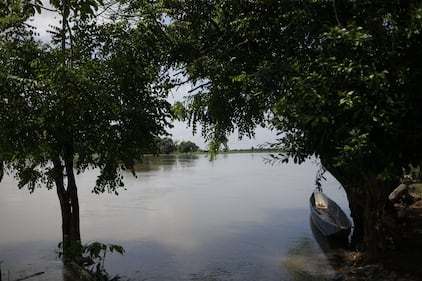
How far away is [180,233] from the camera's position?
1789 centimetres

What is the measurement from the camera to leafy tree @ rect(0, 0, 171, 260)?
5754 mm

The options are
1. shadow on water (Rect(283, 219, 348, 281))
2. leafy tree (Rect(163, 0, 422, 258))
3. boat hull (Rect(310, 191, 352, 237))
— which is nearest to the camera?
leafy tree (Rect(163, 0, 422, 258))

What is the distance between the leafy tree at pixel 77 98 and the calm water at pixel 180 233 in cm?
239

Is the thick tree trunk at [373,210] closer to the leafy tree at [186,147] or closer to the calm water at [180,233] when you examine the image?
the calm water at [180,233]

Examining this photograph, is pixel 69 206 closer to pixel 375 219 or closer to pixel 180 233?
pixel 375 219

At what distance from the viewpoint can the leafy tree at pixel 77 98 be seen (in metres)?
5.75

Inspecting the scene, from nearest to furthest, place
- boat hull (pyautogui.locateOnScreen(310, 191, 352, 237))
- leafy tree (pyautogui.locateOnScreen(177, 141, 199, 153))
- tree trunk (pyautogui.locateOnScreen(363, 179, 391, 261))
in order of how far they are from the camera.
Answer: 1. tree trunk (pyautogui.locateOnScreen(363, 179, 391, 261))
2. boat hull (pyautogui.locateOnScreen(310, 191, 352, 237))
3. leafy tree (pyautogui.locateOnScreen(177, 141, 199, 153))

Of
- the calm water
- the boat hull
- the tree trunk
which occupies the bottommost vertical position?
the calm water

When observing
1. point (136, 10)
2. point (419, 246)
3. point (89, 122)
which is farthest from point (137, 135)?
point (419, 246)

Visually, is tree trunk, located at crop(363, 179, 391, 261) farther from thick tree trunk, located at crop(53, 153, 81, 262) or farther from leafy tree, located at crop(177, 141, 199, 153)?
leafy tree, located at crop(177, 141, 199, 153)

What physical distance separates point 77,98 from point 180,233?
12044mm

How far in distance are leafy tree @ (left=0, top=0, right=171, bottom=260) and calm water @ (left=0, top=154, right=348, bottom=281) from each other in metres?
2.39

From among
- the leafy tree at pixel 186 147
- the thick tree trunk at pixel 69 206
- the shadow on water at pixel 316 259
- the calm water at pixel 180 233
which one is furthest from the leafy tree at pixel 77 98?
the leafy tree at pixel 186 147

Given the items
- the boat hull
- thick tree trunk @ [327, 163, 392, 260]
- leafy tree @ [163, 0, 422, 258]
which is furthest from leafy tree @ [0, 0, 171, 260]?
the boat hull
